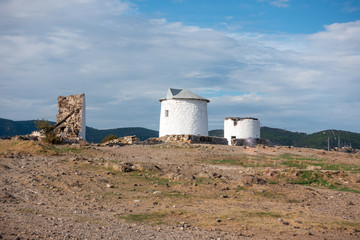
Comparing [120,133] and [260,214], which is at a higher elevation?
[120,133]

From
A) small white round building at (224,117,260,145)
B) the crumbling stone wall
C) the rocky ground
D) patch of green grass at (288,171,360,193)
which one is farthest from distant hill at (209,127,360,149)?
the rocky ground

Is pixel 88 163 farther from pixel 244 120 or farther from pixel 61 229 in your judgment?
pixel 244 120

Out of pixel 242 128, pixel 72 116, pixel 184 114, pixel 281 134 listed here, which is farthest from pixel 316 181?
pixel 281 134

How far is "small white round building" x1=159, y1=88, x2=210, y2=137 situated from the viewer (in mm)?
30859

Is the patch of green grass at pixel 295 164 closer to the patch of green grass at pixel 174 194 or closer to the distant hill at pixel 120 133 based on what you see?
the patch of green grass at pixel 174 194

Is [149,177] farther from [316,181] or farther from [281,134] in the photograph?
[281,134]

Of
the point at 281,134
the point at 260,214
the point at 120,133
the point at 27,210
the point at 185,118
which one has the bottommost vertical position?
the point at 260,214

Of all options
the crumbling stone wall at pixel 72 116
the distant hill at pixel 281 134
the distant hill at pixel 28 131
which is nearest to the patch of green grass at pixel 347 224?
the crumbling stone wall at pixel 72 116

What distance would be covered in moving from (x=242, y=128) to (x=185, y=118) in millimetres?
7974

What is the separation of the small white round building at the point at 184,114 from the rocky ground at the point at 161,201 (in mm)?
16279

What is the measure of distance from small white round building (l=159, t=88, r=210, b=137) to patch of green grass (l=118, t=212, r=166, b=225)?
22591 millimetres

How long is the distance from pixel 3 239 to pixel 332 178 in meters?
11.6

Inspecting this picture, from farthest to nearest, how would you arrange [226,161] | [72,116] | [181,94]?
[181,94] < [72,116] < [226,161]

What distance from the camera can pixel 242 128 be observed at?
36.8 metres
